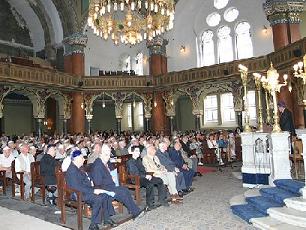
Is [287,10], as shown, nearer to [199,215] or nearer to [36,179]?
[199,215]

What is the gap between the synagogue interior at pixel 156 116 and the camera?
6.66 metres

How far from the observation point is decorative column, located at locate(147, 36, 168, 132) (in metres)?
26.0

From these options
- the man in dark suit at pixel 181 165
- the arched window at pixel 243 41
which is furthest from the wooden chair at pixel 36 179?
the arched window at pixel 243 41

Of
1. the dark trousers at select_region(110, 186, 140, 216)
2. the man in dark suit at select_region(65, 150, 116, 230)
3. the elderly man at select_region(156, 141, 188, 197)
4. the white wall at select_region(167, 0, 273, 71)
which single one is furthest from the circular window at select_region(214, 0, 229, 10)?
the man in dark suit at select_region(65, 150, 116, 230)

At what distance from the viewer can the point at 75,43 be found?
26.1 meters

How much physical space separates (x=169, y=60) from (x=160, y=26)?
1433 centimetres

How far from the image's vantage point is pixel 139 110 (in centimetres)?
3209

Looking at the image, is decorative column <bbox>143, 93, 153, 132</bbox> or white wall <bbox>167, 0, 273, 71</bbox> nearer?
decorative column <bbox>143, 93, 153, 132</bbox>

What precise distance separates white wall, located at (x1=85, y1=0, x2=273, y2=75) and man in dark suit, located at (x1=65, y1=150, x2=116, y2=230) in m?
21.6

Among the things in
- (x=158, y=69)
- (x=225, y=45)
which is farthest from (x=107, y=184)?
(x=225, y=45)

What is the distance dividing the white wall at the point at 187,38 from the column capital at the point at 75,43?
4.21m

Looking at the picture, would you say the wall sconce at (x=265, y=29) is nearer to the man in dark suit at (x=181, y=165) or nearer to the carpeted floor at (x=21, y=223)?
the man in dark suit at (x=181, y=165)

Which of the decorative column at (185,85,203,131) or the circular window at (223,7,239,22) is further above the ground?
the circular window at (223,7,239,22)

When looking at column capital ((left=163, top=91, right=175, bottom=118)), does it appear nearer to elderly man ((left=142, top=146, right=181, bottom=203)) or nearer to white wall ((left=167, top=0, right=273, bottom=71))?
white wall ((left=167, top=0, right=273, bottom=71))
